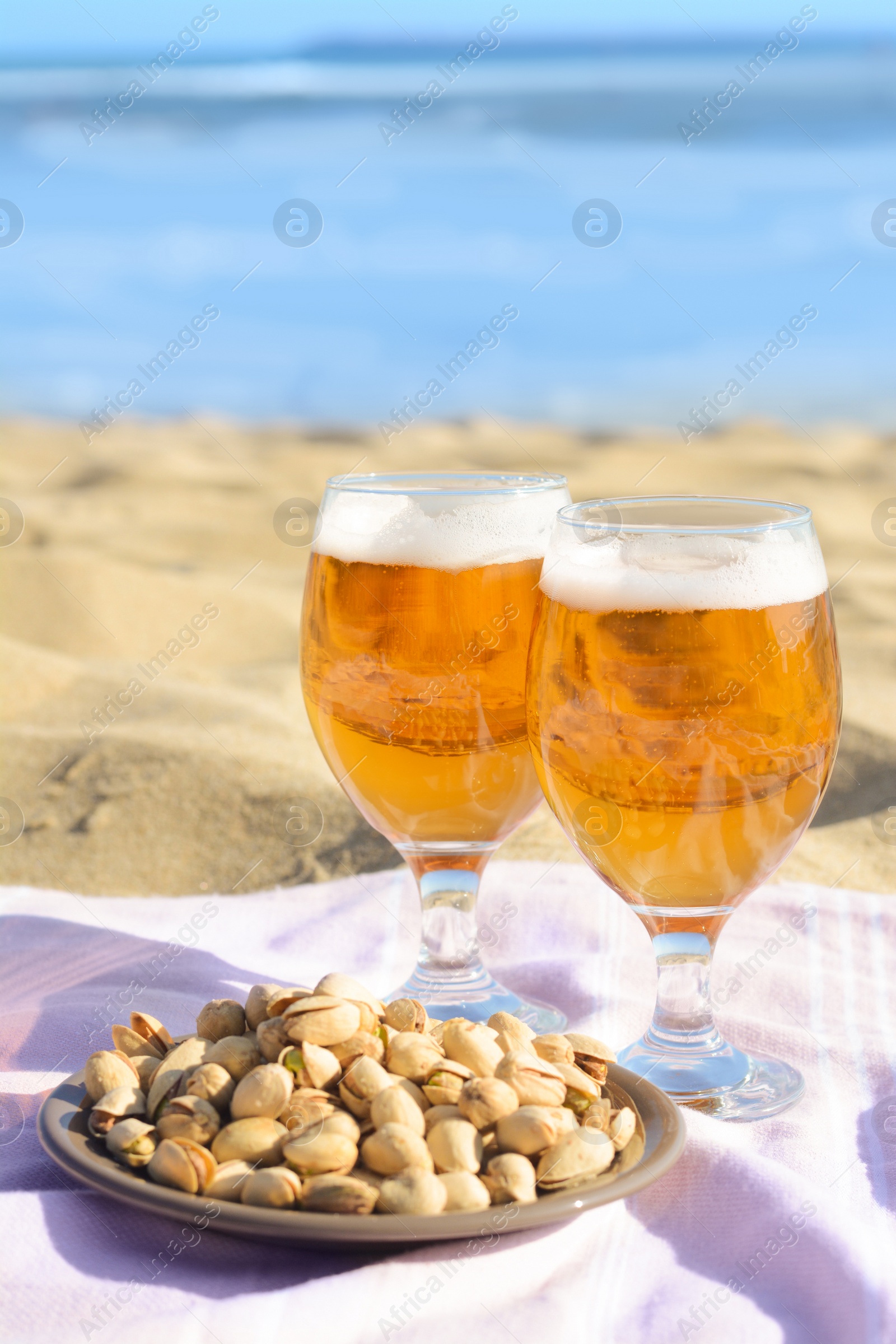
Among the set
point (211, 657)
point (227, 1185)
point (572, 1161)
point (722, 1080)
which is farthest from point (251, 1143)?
point (211, 657)

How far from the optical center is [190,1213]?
97 centimetres

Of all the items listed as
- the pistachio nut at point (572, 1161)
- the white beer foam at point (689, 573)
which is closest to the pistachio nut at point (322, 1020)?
the pistachio nut at point (572, 1161)

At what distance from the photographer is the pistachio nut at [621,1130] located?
1080 mm

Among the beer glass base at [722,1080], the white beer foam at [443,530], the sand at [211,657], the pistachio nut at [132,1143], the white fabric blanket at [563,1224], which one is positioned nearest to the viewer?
the white fabric blanket at [563,1224]

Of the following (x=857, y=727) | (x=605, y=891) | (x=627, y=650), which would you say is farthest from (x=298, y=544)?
(x=627, y=650)

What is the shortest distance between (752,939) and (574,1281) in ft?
2.78

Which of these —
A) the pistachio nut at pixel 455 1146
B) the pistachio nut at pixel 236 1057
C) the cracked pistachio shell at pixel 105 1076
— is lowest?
the pistachio nut at pixel 455 1146

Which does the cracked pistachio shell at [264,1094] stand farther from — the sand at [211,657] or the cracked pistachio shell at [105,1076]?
the sand at [211,657]

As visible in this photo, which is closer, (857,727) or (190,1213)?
(190,1213)

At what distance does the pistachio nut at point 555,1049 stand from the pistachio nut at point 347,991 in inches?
5.7

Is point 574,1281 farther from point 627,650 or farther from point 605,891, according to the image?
point 605,891

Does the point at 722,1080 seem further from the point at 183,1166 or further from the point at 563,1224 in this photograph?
the point at 183,1166

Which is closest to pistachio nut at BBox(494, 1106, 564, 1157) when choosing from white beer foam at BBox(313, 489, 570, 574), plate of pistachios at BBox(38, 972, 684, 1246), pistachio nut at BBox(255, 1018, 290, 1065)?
plate of pistachios at BBox(38, 972, 684, 1246)

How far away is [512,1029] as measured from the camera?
4.09ft
